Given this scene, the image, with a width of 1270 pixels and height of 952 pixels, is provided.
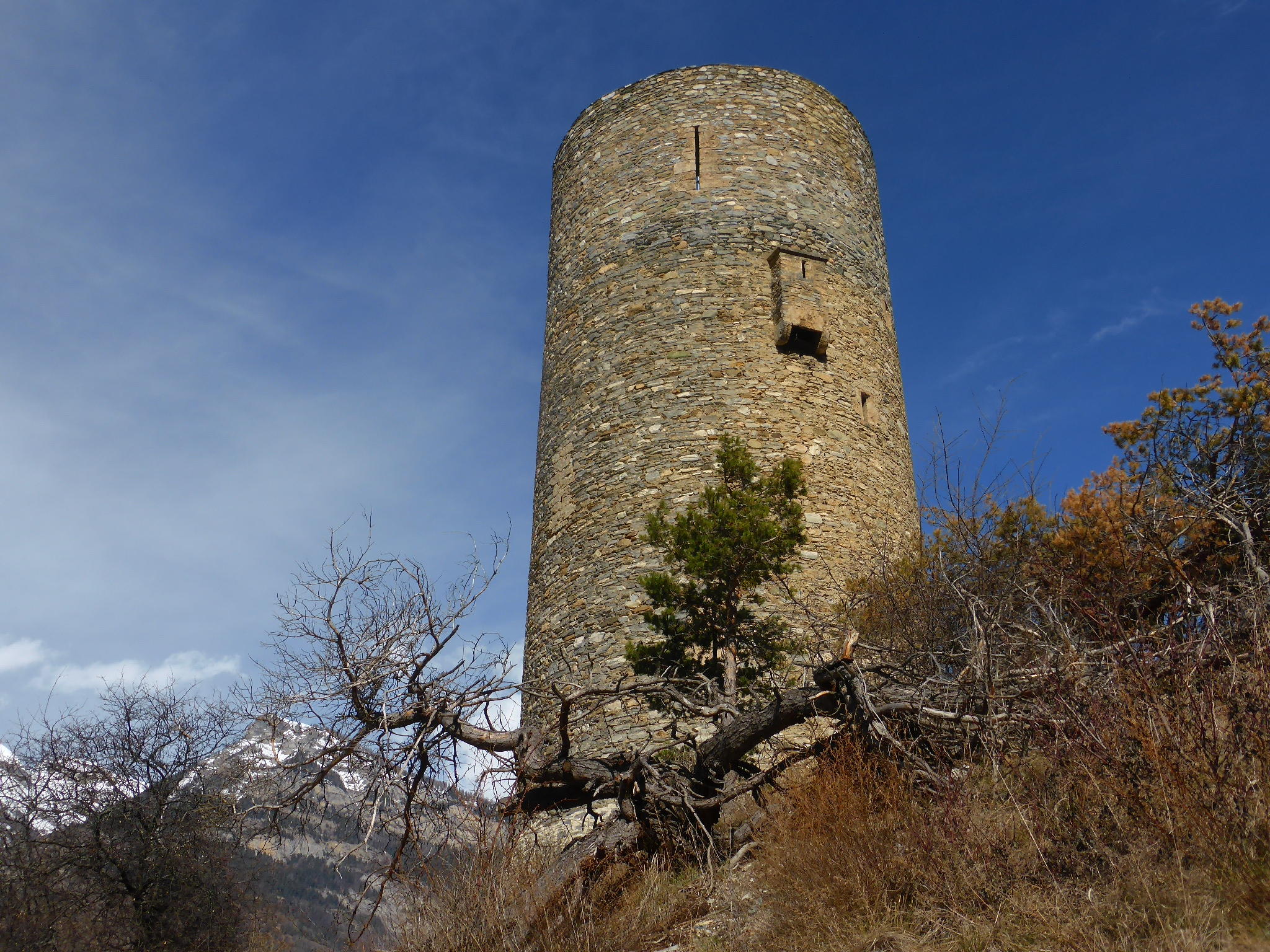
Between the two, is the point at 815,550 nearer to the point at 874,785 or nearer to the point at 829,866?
the point at 874,785

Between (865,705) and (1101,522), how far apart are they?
4.25m

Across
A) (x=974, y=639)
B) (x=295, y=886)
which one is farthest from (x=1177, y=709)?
(x=295, y=886)

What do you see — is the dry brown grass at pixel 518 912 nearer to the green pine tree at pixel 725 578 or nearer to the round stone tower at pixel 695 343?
the green pine tree at pixel 725 578

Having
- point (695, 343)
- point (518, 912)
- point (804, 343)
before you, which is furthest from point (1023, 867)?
point (804, 343)

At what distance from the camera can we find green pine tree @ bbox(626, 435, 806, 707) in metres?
6.70

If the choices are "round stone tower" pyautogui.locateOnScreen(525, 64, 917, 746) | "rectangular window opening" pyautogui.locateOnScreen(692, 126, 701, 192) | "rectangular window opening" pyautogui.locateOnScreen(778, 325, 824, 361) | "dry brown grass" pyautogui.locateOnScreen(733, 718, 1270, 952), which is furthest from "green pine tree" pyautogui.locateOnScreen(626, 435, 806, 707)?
"rectangular window opening" pyautogui.locateOnScreen(692, 126, 701, 192)

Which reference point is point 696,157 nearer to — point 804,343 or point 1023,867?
point 804,343

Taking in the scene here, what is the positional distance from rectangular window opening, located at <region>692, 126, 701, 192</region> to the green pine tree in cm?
468

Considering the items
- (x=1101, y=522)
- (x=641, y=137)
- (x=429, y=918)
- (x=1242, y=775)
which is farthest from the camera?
(x=641, y=137)

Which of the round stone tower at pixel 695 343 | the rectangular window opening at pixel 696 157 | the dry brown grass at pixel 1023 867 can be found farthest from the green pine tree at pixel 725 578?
the rectangular window opening at pixel 696 157

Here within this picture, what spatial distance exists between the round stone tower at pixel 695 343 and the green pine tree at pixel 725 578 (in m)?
1.51

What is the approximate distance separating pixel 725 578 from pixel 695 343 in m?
3.72

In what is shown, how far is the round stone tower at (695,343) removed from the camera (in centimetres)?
914

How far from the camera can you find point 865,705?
5191 millimetres
